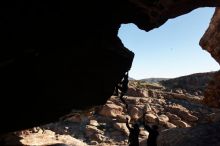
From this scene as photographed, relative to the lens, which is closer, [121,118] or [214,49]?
[214,49]

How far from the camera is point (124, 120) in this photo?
2620 centimetres

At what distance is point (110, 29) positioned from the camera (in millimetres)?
11000

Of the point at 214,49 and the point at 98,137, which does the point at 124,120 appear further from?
the point at 214,49

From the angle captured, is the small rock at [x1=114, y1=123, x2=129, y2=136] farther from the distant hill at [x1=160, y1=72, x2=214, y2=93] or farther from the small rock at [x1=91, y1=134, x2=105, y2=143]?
the distant hill at [x1=160, y1=72, x2=214, y2=93]

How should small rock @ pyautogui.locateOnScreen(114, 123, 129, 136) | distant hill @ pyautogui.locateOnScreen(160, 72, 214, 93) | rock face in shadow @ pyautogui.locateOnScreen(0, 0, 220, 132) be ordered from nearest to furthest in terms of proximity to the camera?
rock face in shadow @ pyautogui.locateOnScreen(0, 0, 220, 132) < small rock @ pyautogui.locateOnScreen(114, 123, 129, 136) < distant hill @ pyautogui.locateOnScreen(160, 72, 214, 93)

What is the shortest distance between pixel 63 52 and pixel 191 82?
125 feet

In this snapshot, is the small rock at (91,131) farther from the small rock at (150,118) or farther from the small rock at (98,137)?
the small rock at (150,118)

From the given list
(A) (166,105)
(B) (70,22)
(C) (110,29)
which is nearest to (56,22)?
(B) (70,22)

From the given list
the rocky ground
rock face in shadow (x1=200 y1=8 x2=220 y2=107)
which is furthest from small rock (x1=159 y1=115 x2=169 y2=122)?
rock face in shadow (x1=200 y1=8 x2=220 y2=107)

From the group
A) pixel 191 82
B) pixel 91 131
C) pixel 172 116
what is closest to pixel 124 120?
pixel 91 131

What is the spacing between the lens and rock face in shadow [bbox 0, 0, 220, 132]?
8.84 meters

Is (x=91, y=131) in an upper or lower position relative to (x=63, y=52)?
lower

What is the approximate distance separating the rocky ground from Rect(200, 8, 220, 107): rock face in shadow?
1.29m

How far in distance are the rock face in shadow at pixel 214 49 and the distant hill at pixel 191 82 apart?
23.2 meters
